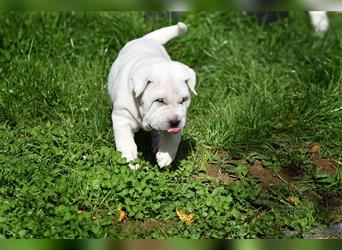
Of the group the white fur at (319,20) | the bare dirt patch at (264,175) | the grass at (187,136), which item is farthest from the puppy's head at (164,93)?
the white fur at (319,20)

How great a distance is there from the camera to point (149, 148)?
17.2ft

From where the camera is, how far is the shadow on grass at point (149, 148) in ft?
16.7

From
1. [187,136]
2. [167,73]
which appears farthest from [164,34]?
[167,73]

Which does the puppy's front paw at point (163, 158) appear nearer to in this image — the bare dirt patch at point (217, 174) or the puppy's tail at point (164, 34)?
the bare dirt patch at point (217, 174)

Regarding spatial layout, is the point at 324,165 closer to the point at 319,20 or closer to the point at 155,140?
the point at 155,140

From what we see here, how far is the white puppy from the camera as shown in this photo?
4.25 metres

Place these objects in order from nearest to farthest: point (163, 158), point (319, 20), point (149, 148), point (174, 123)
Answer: point (174, 123) < point (163, 158) < point (149, 148) < point (319, 20)

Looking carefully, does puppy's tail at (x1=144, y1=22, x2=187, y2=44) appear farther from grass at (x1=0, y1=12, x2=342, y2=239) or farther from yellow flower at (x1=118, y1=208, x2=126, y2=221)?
yellow flower at (x1=118, y1=208, x2=126, y2=221)

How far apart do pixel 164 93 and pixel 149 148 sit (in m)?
1.10

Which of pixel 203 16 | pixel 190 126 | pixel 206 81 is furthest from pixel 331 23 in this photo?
pixel 190 126

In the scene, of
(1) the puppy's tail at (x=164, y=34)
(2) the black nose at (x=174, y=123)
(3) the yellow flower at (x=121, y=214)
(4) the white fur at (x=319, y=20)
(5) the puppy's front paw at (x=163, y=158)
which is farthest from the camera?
(4) the white fur at (x=319, y=20)

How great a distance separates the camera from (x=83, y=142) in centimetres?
519

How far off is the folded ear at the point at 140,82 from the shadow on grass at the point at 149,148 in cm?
91

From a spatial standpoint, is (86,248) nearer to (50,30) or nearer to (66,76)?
(66,76)
